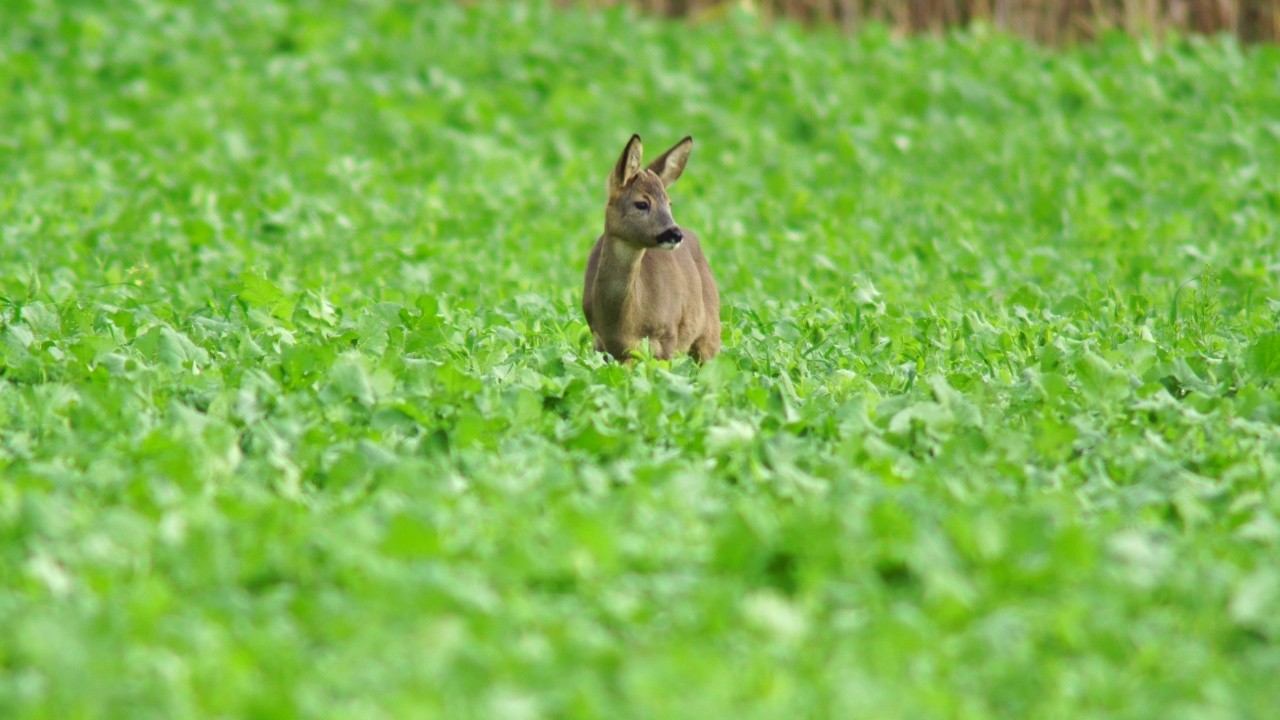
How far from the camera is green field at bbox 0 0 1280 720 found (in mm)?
3279

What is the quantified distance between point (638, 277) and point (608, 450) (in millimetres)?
1935

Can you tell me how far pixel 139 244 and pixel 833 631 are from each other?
268 inches

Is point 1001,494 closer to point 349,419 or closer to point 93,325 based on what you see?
point 349,419

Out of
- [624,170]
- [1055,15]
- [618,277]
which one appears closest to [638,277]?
[618,277]

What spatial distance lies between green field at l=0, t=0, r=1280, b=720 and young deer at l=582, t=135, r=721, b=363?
27cm

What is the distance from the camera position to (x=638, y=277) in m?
6.76

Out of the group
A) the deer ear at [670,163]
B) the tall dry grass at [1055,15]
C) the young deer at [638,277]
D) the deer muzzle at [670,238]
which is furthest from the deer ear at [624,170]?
the tall dry grass at [1055,15]

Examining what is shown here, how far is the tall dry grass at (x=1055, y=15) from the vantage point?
1605 cm

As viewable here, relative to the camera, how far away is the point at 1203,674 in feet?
10.9

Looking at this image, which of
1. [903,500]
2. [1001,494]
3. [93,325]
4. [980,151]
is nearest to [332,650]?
[903,500]

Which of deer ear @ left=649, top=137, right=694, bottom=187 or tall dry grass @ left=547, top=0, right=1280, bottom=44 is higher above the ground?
deer ear @ left=649, top=137, right=694, bottom=187

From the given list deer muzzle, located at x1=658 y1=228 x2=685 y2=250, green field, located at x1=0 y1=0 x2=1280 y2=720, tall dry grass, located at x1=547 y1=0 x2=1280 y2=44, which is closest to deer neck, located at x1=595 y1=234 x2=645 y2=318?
deer muzzle, located at x1=658 y1=228 x2=685 y2=250

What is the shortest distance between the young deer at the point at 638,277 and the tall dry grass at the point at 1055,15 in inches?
388

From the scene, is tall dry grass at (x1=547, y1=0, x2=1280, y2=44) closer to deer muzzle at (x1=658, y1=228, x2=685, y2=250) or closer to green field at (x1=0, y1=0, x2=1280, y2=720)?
green field at (x1=0, y1=0, x2=1280, y2=720)
